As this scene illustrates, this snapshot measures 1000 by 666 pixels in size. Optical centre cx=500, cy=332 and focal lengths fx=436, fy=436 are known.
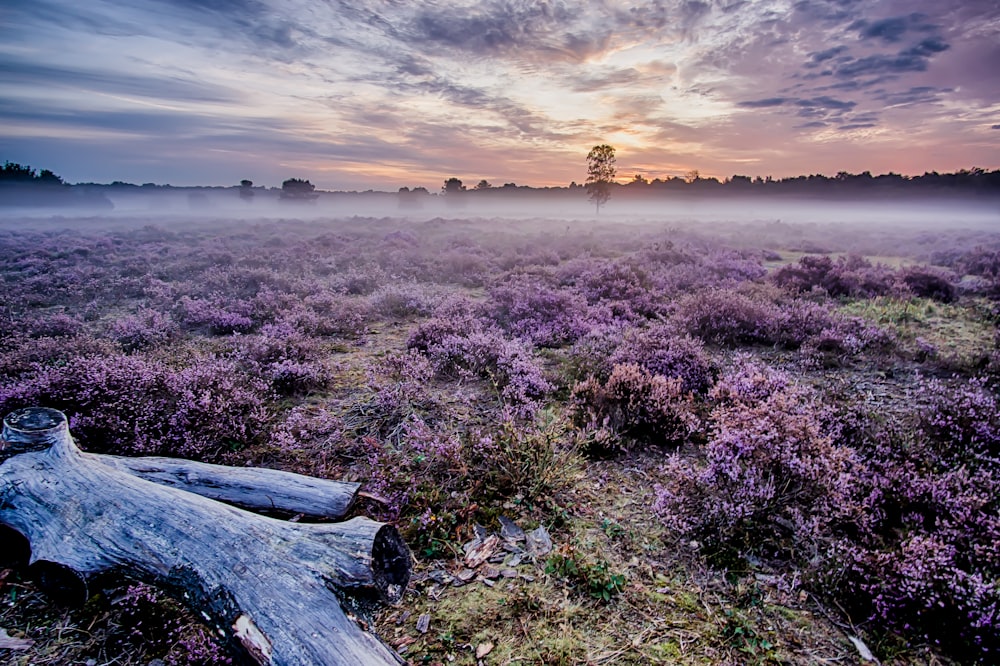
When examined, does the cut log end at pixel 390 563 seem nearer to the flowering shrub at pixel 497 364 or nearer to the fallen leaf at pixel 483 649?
the fallen leaf at pixel 483 649

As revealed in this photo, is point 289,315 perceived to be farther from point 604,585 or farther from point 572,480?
point 604,585

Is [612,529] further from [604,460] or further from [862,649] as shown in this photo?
[862,649]

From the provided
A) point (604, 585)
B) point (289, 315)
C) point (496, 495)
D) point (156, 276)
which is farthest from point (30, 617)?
point (156, 276)

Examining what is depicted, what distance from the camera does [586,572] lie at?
3443 millimetres

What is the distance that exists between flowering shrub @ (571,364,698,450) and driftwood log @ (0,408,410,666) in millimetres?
3040

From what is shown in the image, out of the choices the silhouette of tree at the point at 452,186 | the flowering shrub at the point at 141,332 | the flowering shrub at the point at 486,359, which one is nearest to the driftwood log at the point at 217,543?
the flowering shrub at the point at 486,359

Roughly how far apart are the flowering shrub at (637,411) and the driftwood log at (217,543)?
3.04 meters

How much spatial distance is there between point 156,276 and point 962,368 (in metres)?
23.0

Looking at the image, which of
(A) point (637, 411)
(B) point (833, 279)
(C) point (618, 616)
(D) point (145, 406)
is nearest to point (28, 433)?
(D) point (145, 406)

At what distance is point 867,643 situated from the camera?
2.88 meters

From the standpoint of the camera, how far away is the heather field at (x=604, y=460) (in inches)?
117

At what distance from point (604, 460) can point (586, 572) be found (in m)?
1.80

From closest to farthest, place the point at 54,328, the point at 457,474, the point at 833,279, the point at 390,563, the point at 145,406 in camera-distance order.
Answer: the point at 390,563 → the point at 457,474 → the point at 145,406 → the point at 54,328 → the point at 833,279

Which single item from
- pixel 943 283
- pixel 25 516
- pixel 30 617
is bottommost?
pixel 30 617
